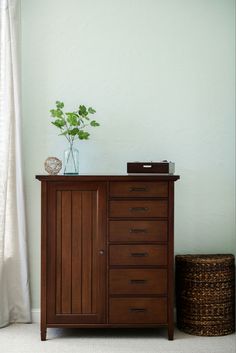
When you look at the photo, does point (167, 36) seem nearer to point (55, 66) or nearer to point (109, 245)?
point (55, 66)

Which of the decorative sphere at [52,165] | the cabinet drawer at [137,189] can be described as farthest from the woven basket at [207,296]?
the decorative sphere at [52,165]

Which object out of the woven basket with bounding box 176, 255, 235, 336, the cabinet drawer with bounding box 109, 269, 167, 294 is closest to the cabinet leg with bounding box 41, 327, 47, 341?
the cabinet drawer with bounding box 109, 269, 167, 294

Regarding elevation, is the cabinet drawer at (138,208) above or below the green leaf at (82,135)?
below

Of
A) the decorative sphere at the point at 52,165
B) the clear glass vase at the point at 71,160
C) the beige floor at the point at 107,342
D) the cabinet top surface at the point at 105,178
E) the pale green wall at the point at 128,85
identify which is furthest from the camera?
the pale green wall at the point at 128,85

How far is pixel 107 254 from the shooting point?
387 cm

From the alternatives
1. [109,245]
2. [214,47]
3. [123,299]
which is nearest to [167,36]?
[214,47]

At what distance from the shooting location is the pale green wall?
4379 mm

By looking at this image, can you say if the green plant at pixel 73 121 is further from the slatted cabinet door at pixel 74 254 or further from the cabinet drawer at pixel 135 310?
the cabinet drawer at pixel 135 310

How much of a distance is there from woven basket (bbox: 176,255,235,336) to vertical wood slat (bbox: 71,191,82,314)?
71cm

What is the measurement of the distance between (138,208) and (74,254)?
49 cm

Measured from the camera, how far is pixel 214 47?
4.41 meters

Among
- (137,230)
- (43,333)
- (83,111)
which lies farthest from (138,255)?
(83,111)

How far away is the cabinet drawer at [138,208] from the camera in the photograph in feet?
12.7

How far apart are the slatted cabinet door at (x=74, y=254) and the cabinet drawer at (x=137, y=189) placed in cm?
12
